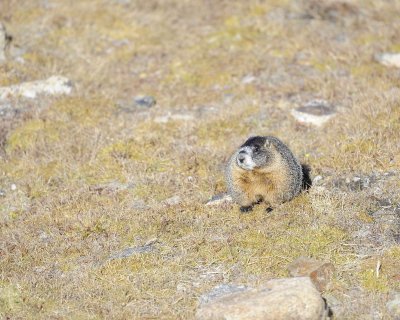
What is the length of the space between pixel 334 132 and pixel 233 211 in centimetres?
355

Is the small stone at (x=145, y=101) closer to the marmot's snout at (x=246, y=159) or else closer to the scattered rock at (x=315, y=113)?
the scattered rock at (x=315, y=113)

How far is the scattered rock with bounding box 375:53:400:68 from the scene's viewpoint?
15.1 metres

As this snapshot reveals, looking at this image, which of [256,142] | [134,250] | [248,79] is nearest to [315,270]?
[256,142]

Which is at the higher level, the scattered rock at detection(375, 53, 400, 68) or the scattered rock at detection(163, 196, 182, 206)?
the scattered rock at detection(375, 53, 400, 68)

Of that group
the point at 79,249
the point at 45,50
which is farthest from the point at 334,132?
the point at 45,50

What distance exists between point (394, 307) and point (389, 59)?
9.41m

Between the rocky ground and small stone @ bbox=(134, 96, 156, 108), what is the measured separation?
4 centimetres

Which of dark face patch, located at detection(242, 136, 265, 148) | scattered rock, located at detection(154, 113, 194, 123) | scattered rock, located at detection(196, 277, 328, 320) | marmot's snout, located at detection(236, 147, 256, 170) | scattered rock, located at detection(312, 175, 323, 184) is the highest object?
dark face patch, located at detection(242, 136, 265, 148)

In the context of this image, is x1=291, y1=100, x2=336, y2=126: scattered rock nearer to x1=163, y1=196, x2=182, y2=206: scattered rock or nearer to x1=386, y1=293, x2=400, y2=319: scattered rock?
x1=163, y1=196, x2=182, y2=206: scattered rock

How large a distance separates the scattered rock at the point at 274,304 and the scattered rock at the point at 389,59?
9.50 metres

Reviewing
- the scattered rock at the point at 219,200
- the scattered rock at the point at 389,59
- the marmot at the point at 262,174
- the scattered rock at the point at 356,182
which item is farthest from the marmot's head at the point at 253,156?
the scattered rock at the point at 389,59

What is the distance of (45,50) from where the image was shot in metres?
16.3

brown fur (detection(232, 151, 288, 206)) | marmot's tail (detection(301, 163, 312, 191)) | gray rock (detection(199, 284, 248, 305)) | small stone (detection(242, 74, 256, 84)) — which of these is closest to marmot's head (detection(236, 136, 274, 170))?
brown fur (detection(232, 151, 288, 206))

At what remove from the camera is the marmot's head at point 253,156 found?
9.03m
